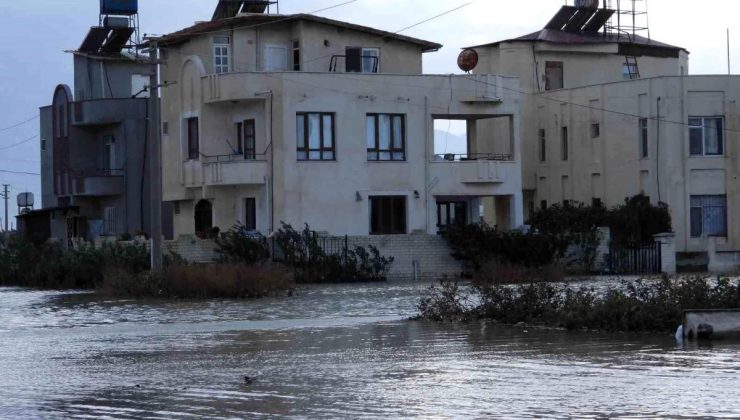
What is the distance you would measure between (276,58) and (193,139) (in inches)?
182

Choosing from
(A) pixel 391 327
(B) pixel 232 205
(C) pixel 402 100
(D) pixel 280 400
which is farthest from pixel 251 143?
(D) pixel 280 400

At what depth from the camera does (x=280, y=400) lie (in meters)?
15.7

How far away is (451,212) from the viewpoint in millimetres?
57375

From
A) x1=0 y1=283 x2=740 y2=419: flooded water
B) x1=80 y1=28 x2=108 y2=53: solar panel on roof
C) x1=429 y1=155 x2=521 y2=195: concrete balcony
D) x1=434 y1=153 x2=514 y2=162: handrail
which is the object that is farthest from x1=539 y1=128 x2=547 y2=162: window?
x1=0 y1=283 x2=740 y2=419: flooded water

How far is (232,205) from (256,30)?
7086 millimetres

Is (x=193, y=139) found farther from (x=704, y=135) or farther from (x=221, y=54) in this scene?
(x=704, y=135)

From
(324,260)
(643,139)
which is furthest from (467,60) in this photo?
(324,260)

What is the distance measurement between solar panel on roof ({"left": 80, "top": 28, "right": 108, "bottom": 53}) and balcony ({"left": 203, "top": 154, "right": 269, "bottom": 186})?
17.6m

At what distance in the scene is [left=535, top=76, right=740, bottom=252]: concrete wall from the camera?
56.4 metres

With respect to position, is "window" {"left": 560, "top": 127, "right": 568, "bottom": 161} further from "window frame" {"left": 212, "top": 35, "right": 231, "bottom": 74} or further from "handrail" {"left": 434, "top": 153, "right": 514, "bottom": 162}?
"window frame" {"left": 212, "top": 35, "right": 231, "bottom": 74}

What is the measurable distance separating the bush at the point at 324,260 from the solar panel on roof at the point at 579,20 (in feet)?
73.7

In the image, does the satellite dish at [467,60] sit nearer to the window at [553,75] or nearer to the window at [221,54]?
the window at [553,75]

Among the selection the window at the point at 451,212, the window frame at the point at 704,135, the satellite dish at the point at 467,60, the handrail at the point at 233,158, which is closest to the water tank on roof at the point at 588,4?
the satellite dish at the point at 467,60

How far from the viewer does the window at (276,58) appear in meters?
57.4
